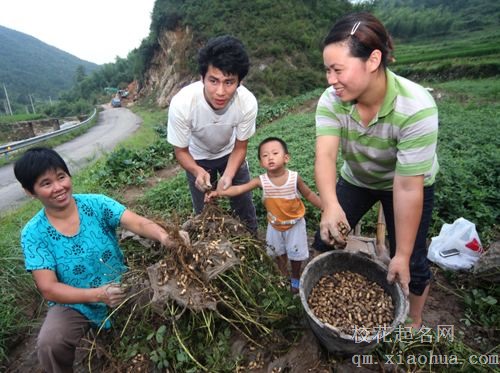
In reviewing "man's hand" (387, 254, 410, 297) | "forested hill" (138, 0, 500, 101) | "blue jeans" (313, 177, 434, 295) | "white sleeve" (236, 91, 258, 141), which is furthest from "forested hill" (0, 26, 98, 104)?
"man's hand" (387, 254, 410, 297)

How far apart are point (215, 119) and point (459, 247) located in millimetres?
2560

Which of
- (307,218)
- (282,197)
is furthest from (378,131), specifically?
(307,218)

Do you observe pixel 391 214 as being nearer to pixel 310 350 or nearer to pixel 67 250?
pixel 310 350

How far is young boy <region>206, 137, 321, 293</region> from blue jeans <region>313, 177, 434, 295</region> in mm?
271

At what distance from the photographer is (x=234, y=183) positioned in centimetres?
310

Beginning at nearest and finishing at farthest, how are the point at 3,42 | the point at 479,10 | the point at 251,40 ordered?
the point at 251,40 < the point at 479,10 < the point at 3,42

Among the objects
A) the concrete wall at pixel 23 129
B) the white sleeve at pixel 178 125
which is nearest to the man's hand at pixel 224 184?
the white sleeve at pixel 178 125

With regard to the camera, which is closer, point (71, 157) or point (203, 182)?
point (203, 182)

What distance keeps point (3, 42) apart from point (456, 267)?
15069cm

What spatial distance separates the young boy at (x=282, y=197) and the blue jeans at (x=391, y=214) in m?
0.27

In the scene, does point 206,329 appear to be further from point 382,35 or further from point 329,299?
point 382,35

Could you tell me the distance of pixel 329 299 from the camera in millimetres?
1868

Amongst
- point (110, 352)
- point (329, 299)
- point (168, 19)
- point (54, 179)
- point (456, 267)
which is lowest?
point (110, 352)

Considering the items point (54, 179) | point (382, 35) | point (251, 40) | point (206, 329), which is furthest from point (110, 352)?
point (251, 40)
